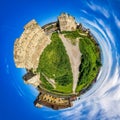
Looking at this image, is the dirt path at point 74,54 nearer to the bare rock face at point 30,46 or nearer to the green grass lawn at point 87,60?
the green grass lawn at point 87,60

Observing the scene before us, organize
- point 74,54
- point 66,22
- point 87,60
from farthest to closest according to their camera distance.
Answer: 1. point 74,54
2. point 87,60
3. point 66,22

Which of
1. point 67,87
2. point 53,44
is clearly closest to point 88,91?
point 67,87

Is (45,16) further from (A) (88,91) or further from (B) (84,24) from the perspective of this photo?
(A) (88,91)

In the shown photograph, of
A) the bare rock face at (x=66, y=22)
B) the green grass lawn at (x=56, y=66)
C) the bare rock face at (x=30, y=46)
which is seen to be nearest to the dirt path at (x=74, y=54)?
the green grass lawn at (x=56, y=66)

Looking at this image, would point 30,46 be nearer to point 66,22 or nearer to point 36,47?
point 36,47

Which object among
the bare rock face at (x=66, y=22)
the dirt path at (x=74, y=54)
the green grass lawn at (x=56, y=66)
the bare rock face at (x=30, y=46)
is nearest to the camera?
the bare rock face at (x=30, y=46)

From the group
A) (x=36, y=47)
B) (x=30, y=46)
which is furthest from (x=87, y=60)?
(x=30, y=46)

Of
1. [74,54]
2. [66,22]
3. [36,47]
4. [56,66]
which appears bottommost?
[56,66]
